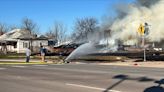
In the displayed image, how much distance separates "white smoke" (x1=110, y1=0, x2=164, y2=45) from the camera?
36.8 metres

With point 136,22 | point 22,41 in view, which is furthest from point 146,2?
point 22,41

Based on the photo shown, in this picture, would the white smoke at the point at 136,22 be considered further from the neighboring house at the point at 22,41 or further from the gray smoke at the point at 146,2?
the neighboring house at the point at 22,41

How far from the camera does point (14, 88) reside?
613 inches

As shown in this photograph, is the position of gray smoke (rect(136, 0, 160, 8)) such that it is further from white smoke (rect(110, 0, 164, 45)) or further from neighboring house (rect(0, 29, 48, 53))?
neighboring house (rect(0, 29, 48, 53))

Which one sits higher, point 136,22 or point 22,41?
point 22,41

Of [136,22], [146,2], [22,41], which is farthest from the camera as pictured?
[22,41]

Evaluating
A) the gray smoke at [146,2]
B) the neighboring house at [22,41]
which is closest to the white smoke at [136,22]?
the gray smoke at [146,2]

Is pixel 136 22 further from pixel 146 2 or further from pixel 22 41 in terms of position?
pixel 22 41

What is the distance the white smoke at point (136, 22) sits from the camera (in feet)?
121

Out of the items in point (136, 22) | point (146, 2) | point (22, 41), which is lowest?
point (136, 22)

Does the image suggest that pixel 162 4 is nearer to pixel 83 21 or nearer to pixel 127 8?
pixel 127 8

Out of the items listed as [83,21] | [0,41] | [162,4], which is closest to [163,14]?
[162,4]

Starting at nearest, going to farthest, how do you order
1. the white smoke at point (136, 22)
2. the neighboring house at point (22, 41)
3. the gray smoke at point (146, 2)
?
the white smoke at point (136, 22)
the gray smoke at point (146, 2)
the neighboring house at point (22, 41)

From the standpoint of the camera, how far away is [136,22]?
3766 centimetres
